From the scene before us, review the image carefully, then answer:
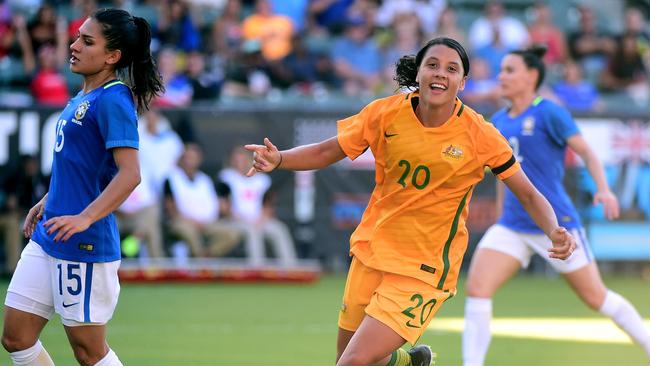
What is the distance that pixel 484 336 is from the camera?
809 centimetres

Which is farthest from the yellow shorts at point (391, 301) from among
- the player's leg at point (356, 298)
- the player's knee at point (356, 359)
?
the player's knee at point (356, 359)

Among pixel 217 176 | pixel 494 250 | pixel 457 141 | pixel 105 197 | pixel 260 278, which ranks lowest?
pixel 260 278

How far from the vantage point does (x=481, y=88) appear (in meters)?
16.9

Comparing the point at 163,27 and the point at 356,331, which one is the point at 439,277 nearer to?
the point at 356,331

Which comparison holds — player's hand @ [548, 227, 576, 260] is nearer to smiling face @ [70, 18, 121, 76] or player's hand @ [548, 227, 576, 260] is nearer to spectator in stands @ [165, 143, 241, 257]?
smiling face @ [70, 18, 121, 76]

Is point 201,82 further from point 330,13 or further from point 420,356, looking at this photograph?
point 420,356

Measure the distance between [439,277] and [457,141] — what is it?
748 millimetres

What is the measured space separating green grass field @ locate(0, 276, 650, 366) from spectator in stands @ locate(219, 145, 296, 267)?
24.4 inches

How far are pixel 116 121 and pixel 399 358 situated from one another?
212 cm

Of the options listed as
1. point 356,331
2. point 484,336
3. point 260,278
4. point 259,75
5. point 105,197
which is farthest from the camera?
point 259,75

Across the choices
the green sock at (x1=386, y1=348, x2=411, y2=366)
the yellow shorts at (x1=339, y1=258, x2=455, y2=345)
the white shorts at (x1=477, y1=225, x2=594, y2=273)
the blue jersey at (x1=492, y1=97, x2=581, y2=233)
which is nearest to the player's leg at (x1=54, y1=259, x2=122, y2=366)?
the yellow shorts at (x1=339, y1=258, x2=455, y2=345)

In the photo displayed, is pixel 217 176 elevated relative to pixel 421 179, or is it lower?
lower

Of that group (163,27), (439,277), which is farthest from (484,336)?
(163,27)

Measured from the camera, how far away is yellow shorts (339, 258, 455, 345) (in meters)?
5.98
